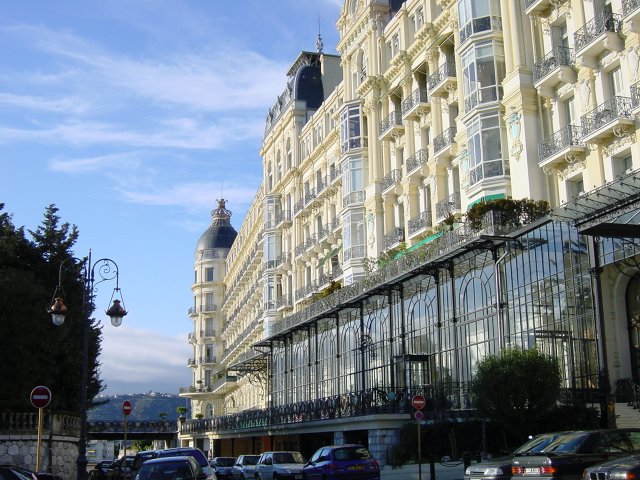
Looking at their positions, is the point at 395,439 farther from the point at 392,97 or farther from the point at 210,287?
the point at 210,287

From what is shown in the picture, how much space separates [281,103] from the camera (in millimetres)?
71500

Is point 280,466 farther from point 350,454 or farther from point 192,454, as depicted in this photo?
point 192,454

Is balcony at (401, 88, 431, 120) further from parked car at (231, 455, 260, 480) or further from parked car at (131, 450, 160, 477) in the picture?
parked car at (131, 450, 160, 477)

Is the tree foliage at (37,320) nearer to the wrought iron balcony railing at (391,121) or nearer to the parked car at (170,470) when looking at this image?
the parked car at (170,470)

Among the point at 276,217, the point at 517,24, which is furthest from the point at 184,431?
the point at 517,24

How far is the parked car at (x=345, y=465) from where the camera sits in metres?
24.3

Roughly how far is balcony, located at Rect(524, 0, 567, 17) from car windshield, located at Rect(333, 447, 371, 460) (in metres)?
18.7

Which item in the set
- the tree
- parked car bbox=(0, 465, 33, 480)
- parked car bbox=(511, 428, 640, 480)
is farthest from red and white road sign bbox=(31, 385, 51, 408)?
the tree

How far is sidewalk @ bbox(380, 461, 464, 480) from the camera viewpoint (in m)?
26.3

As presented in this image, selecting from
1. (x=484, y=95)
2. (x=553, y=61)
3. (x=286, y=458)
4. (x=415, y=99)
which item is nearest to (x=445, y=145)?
(x=415, y=99)

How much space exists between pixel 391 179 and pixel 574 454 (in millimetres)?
31228

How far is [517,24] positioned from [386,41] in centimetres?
1481

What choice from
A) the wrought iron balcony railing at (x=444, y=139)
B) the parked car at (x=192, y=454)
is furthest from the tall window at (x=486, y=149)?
the parked car at (x=192, y=454)

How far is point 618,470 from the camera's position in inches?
516
